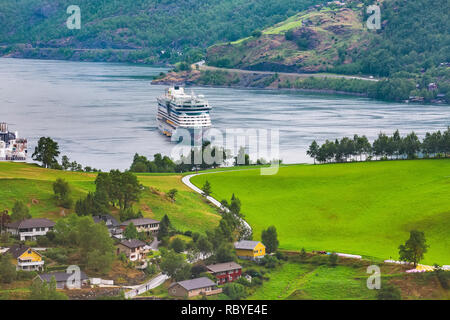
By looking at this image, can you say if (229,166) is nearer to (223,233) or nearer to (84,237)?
(223,233)

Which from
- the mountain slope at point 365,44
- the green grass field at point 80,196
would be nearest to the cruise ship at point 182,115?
the green grass field at point 80,196

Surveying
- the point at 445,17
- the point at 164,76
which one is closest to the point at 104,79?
the point at 164,76

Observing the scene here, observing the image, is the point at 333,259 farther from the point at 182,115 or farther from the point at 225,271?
the point at 182,115

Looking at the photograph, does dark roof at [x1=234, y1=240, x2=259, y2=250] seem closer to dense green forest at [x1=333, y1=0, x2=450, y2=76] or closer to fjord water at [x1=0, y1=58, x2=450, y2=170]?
fjord water at [x1=0, y1=58, x2=450, y2=170]

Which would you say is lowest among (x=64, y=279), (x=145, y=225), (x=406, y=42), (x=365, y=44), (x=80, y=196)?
(x=64, y=279)

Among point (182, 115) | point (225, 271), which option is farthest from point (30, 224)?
point (182, 115)
